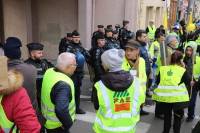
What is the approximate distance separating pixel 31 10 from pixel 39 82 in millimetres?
8566

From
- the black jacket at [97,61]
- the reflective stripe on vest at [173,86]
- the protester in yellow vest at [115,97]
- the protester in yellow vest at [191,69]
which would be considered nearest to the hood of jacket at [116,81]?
the protester in yellow vest at [115,97]

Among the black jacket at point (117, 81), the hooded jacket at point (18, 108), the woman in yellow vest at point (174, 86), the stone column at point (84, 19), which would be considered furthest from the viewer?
the stone column at point (84, 19)

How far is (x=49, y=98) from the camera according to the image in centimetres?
371

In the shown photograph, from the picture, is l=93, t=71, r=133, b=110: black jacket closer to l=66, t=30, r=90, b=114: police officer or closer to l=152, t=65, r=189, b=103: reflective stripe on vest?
l=152, t=65, r=189, b=103: reflective stripe on vest

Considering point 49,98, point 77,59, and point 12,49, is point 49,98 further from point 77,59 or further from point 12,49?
point 77,59

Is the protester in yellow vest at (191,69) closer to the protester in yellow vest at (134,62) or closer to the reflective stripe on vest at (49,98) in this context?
the protester in yellow vest at (134,62)

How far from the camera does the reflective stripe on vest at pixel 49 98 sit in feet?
12.0

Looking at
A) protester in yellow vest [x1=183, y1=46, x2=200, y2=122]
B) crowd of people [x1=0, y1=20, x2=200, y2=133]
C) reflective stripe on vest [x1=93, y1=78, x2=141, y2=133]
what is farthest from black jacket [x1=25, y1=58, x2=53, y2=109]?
protester in yellow vest [x1=183, y1=46, x2=200, y2=122]

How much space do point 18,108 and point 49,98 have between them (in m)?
1.14

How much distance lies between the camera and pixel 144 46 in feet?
23.5

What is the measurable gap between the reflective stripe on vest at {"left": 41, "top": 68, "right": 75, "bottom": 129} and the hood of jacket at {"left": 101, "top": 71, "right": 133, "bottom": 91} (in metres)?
→ 0.49

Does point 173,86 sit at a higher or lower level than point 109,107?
lower

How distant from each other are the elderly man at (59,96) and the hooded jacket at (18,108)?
3.05ft

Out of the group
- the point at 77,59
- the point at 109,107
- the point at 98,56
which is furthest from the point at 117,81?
the point at 98,56
